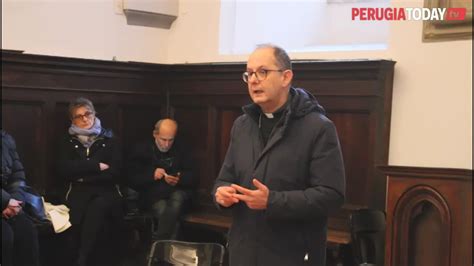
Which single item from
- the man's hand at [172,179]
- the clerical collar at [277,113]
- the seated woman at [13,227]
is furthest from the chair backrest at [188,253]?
the man's hand at [172,179]

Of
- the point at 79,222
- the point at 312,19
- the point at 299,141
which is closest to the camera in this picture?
the point at 299,141

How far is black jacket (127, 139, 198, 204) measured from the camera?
583cm

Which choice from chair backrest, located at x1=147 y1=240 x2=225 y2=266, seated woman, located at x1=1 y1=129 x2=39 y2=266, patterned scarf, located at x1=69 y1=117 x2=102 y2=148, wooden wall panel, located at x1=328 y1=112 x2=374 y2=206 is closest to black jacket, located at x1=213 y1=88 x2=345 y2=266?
chair backrest, located at x1=147 y1=240 x2=225 y2=266

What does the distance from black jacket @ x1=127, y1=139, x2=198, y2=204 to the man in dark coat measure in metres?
2.87

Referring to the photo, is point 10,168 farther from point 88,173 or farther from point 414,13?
point 414,13

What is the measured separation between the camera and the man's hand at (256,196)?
9.06ft

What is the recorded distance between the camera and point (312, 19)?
645 cm

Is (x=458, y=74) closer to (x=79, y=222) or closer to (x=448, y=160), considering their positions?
(x=448, y=160)

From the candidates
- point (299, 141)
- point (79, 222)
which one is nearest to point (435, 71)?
point (299, 141)

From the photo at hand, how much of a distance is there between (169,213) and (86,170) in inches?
30.1

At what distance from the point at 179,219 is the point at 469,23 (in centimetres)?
278

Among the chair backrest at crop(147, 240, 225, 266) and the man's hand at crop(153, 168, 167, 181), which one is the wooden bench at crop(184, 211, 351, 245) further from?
the chair backrest at crop(147, 240, 225, 266)

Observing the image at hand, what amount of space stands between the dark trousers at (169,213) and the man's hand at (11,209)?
1172 mm

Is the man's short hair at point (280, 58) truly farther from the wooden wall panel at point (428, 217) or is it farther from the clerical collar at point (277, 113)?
the wooden wall panel at point (428, 217)
